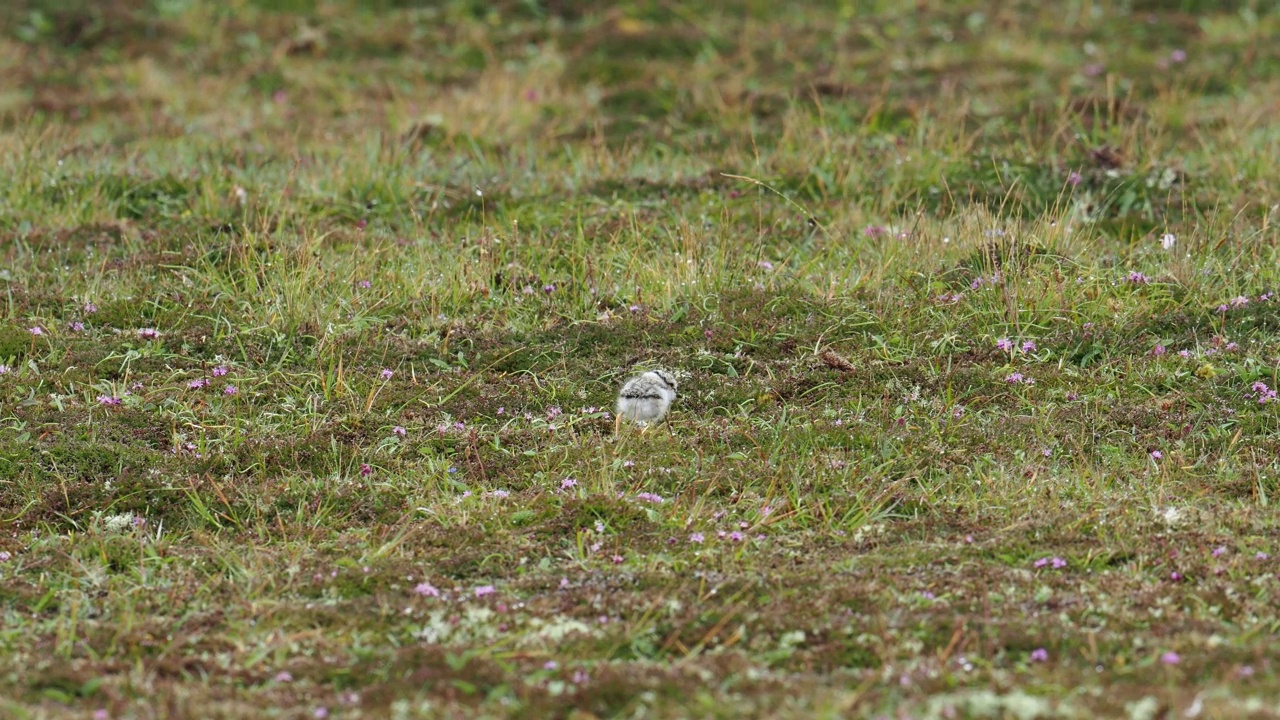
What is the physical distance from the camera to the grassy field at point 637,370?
162 inches

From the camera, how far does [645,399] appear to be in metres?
5.80

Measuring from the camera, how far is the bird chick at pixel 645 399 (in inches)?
229

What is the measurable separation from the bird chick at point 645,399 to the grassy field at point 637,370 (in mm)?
97

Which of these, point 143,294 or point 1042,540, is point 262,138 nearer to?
point 143,294

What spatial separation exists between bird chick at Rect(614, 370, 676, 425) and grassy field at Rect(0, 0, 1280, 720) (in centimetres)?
10

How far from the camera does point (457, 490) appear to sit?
541 cm

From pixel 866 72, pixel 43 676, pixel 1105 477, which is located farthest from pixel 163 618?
pixel 866 72

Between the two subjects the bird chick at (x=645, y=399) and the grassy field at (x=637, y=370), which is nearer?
the grassy field at (x=637, y=370)

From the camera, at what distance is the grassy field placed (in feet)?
13.5

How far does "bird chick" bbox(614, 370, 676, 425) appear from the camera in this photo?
5.80m

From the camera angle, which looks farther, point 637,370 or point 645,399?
point 637,370

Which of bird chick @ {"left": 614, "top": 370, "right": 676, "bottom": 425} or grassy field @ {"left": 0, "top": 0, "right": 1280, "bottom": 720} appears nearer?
grassy field @ {"left": 0, "top": 0, "right": 1280, "bottom": 720}

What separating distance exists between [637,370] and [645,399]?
0.47 metres

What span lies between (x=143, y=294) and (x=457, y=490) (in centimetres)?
244
